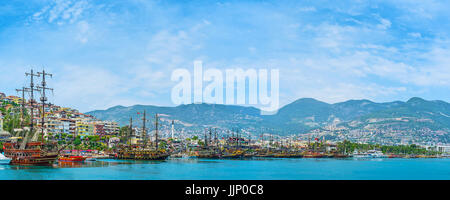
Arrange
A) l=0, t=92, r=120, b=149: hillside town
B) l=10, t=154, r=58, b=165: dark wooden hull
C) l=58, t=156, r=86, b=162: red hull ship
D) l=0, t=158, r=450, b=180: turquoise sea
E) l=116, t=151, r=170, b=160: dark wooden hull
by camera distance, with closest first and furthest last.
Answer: l=0, t=158, r=450, b=180: turquoise sea, l=10, t=154, r=58, b=165: dark wooden hull, l=58, t=156, r=86, b=162: red hull ship, l=116, t=151, r=170, b=160: dark wooden hull, l=0, t=92, r=120, b=149: hillside town

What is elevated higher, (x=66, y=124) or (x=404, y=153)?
(x=66, y=124)

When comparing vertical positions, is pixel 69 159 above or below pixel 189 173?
above

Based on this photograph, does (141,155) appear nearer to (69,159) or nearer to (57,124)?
(69,159)

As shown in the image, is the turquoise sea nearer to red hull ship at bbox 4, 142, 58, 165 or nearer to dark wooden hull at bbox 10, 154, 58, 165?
dark wooden hull at bbox 10, 154, 58, 165

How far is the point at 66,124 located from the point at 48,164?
62.8m

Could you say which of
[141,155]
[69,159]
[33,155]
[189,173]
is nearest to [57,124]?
[141,155]

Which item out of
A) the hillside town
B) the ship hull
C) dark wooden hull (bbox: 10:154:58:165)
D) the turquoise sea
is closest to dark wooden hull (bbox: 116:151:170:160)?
the ship hull

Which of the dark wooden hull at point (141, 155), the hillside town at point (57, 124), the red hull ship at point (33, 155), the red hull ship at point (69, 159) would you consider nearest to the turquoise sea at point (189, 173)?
the red hull ship at point (33, 155)

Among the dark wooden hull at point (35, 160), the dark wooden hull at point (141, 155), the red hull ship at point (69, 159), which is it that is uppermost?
the dark wooden hull at point (35, 160)

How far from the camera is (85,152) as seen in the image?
93125mm

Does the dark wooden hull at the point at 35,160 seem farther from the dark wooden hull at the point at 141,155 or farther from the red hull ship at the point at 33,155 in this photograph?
the dark wooden hull at the point at 141,155
